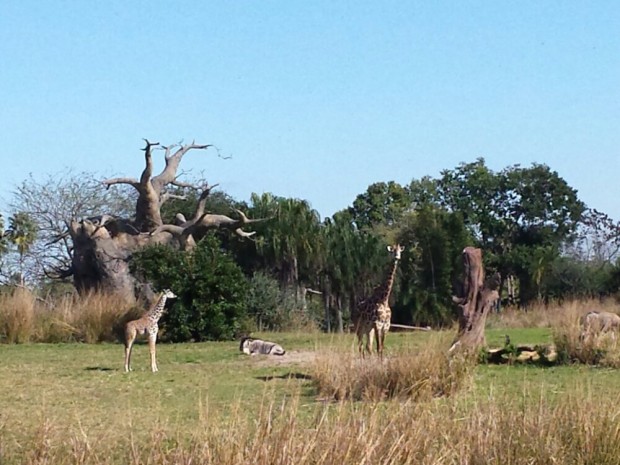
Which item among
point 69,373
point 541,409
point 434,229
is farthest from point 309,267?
point 541,409

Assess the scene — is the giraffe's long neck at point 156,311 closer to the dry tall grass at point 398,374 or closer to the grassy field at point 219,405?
the grassy field at point 219,405

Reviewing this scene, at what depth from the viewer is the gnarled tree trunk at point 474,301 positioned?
51.8ft

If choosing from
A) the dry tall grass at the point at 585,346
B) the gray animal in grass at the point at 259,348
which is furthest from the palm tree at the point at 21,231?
the dry tall grass at the point at 585,346

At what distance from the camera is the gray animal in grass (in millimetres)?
17250

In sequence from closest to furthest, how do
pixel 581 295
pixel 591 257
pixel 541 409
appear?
pixel 541 409 < pixel 581 295 < pixel 591 257

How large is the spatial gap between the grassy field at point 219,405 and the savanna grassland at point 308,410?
0.02 meters

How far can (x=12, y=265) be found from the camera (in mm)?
41719

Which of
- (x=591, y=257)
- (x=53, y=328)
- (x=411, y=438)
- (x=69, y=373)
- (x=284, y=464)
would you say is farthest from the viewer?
(x=591, y=257)

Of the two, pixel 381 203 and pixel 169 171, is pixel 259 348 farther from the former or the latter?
pixel 381 203

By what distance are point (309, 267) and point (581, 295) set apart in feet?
33.1

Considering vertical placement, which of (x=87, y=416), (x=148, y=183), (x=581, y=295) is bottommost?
(x=87, y=416)

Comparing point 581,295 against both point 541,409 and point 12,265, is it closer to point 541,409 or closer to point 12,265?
point 12,265

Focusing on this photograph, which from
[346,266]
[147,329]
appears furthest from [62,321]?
[346,266]

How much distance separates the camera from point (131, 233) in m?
A: 33.0
